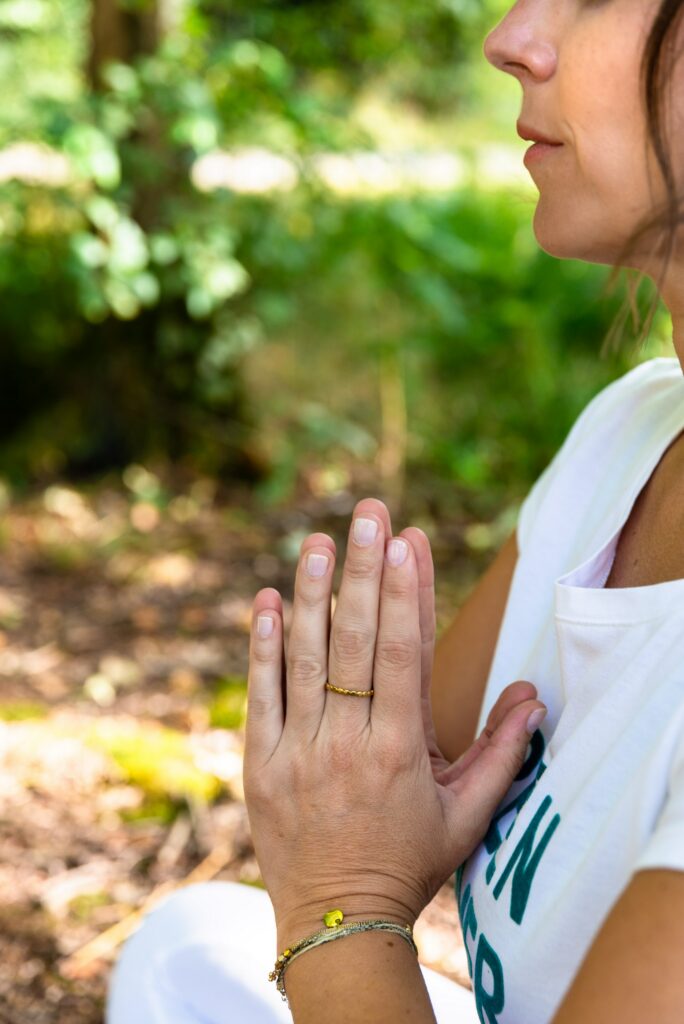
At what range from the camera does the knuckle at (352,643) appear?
0.97m

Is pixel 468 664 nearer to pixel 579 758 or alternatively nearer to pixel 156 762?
pixel 579 758

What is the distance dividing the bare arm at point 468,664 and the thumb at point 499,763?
0.28m

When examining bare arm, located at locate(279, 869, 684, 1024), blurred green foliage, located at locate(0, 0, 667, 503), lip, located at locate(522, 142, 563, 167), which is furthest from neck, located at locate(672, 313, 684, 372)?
blurred green foliage, located at locate(0, 0, 667, 503)

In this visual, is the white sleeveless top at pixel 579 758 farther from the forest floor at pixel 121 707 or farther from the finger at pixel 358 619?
the forest floor at pixel 121 707

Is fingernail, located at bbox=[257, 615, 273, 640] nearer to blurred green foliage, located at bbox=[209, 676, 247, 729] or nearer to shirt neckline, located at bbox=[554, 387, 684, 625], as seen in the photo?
shirt neckline, located at bbox=[554, 387, 684, 625]

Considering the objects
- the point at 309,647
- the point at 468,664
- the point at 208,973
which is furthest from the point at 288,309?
the point at 309,647

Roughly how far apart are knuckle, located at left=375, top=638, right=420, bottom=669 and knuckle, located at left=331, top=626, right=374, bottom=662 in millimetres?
11

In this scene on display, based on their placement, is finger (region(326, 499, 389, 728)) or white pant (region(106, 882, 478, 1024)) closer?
finger (region(326, 499, 389, 728))

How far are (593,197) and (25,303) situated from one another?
380cm

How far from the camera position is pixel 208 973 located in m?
1.36

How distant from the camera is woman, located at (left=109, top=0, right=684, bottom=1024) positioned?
869mm

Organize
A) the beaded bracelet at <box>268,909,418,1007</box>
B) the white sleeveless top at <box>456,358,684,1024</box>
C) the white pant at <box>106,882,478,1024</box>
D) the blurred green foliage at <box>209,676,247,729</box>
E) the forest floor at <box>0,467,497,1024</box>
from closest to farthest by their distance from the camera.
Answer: the white sleeveless top at <box>456,358,684,1024</box> → the beaded bracelet at <box>268,909,418,1007</box> → the white pant at <box>106,882,478,1024</box> → the forest floor at <box>0,467,497,1024</box> → the blurred green foliage at <box>209,676,247,729</box>

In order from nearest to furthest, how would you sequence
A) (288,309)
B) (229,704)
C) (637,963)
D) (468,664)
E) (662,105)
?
(637,963) < (662,105) < (468,664) < (229,704) < (288,309)

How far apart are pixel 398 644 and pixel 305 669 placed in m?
0.09
